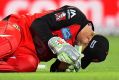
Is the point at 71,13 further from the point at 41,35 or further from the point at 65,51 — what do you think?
the point at 65,51

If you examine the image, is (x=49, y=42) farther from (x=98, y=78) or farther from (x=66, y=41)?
(x=98, y=78)

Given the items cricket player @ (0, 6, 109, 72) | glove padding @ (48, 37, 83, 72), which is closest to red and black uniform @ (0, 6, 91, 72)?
cricket player @ (0, 6, 109, 72)

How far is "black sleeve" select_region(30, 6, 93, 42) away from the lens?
6.24 metres

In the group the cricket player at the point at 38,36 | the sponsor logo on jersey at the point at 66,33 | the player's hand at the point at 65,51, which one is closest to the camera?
the player's hand at the point at 65,51

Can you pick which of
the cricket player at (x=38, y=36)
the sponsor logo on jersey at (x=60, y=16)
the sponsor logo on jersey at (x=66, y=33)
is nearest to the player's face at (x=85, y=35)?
the cricket player at (x=38, y=36)

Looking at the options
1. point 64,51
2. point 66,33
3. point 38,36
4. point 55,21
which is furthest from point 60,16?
point 64,51

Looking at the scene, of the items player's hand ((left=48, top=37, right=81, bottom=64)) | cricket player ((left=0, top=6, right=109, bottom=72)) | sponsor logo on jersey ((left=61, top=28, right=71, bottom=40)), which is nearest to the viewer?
player's hand ((left=48, top=37, right=81, bottom=64))

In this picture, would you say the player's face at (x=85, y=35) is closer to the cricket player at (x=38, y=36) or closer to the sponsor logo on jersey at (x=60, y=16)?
the cricket player at (x=38, y=36)

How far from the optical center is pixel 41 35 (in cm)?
625

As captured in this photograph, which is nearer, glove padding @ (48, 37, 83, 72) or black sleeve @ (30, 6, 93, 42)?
glove padding @ (48, 37, 83, 72)

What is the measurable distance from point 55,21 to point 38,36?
216 millimetres

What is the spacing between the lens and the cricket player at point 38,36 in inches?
245

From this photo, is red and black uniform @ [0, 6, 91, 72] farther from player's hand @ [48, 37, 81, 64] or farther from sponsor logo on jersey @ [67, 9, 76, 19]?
player's hand @ [48, 37, 81, 64]

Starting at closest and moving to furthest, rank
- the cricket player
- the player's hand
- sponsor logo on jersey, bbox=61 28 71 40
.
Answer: the player's hand < the cricket player < sponsor logo on jersey, bbox=61 28 71 40
